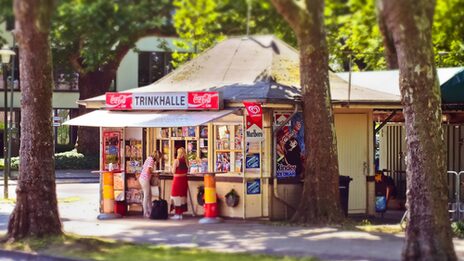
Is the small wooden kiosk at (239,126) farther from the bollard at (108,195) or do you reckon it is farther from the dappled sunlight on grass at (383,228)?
the dappled sunlight on grass at (383,228)

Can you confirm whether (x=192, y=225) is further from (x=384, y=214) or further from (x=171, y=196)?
(x=384, y=214)

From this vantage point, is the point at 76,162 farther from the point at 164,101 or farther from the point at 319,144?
the point at 319,144

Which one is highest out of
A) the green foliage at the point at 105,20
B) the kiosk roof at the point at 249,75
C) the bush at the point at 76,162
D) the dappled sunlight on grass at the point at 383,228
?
the green foliage at the point at 105,20

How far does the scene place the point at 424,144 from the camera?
10.5m

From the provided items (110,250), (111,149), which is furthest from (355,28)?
(110,250)

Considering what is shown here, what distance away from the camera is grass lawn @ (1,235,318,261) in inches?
468

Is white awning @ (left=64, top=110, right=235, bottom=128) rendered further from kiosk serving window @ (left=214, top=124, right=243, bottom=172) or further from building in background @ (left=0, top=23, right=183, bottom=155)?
building in background @ (left=0, top=23, right=183, bottom=155)

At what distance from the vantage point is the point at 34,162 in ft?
44.2

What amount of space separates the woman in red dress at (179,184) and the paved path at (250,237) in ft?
1.21

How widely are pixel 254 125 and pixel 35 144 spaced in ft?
17.4

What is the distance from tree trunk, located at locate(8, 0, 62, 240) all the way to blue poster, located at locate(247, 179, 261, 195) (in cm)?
492

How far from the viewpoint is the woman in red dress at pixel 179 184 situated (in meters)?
17.5

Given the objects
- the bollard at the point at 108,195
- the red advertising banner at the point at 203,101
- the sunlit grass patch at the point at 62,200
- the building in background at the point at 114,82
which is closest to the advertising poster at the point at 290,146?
the red advertising banner at the point at 203,101

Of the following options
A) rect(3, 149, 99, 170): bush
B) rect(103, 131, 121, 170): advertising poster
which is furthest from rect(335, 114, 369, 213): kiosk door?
rect(3, 149, 99, 170): bush
